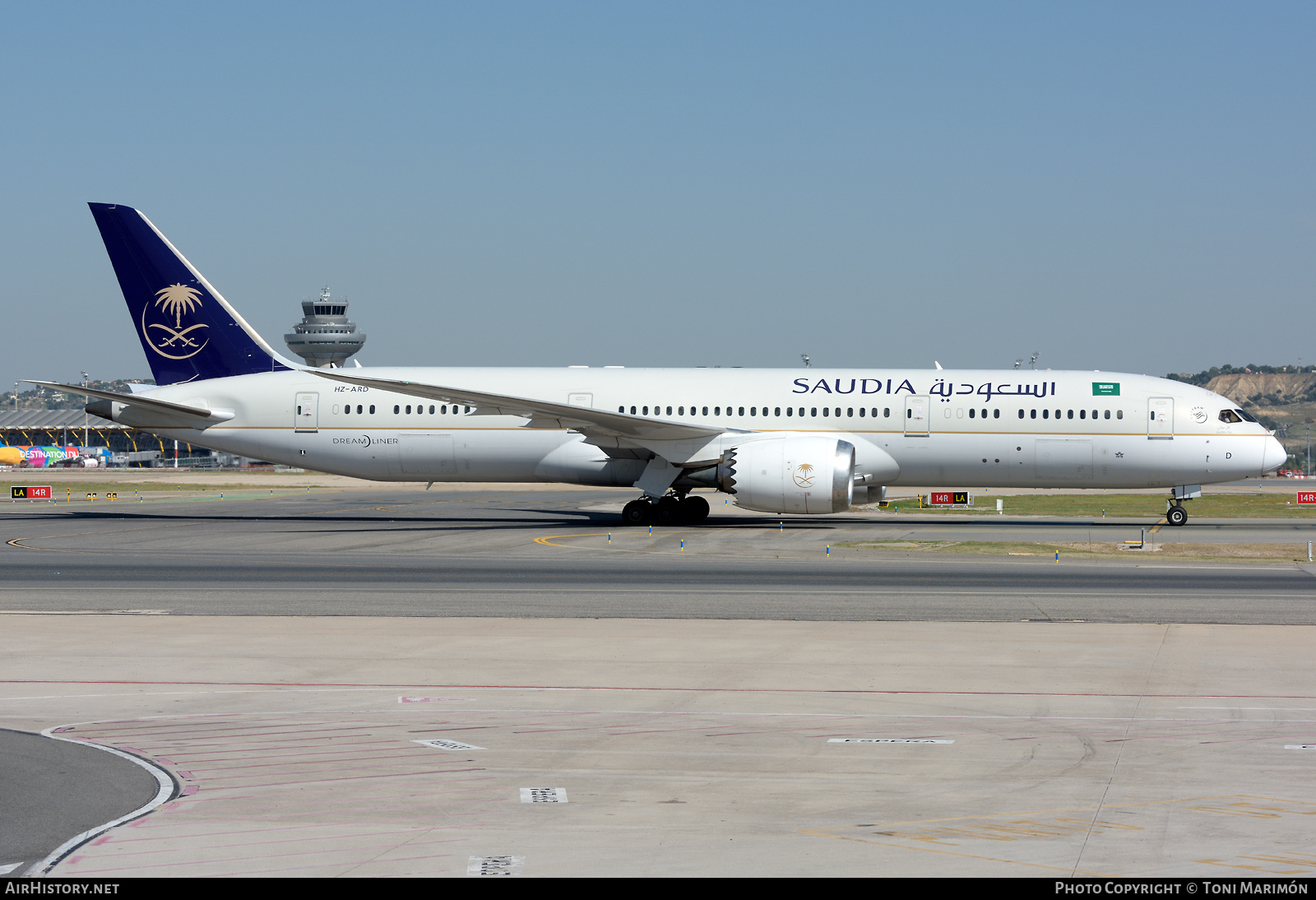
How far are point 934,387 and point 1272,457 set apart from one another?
9.61m

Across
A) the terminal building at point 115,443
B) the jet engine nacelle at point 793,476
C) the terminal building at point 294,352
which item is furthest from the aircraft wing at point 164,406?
the terminal building at point 294,352

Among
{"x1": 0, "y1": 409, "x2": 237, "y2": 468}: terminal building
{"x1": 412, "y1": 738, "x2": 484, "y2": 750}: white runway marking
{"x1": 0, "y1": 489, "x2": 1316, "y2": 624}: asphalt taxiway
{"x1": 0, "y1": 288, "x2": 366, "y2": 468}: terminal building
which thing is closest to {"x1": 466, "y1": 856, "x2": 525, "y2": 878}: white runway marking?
{"x1": 412, "y1": 738, "x2": 484, "y2": 750}: white runway marking

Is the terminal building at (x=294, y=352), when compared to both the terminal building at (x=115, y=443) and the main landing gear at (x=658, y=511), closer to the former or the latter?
the terminal building at (x=115, y=443)

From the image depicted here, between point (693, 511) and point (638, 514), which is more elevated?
point (693, 511)

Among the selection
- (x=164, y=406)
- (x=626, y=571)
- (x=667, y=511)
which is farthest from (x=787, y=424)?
(x=164, y=406)

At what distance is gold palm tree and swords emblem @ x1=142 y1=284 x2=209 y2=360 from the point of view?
121 feet

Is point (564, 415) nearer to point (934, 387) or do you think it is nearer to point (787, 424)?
point (787, 424)

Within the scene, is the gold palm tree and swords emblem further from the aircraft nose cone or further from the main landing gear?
the aircraft nose cone

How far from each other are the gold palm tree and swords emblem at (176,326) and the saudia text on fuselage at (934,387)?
1833 cm

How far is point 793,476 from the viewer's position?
3162 centimetres

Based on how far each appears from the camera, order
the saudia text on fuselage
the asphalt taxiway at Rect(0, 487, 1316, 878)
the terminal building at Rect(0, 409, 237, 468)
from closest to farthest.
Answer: the asphalt taxiway at Rect(0, 487, 1316, 878)
the saudia text on fuselage
the terminal building at Rect(0, 409, 237, 468)

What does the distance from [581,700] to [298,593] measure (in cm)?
991

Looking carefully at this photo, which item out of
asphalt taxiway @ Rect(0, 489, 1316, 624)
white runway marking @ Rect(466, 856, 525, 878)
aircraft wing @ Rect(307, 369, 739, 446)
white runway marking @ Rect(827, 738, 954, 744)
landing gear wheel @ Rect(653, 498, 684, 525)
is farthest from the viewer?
landing gear wheel @ Rect(653, 498, 684, 525)

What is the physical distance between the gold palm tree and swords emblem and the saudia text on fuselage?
18.3 meters
